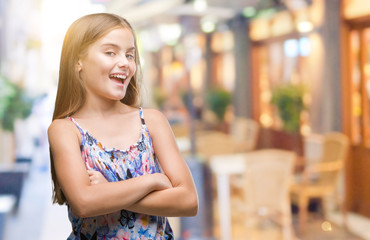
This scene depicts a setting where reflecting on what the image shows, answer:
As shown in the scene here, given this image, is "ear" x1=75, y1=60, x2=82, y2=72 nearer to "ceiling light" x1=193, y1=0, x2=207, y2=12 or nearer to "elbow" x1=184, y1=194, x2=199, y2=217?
"elbow" x1=184, y1=194, x2=199, y2=217

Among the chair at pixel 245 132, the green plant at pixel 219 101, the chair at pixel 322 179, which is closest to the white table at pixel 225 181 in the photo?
the chair at pixel 245 132

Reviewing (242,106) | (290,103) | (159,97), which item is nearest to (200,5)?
(159,97)

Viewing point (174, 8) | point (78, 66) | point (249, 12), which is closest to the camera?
point (78, 66)

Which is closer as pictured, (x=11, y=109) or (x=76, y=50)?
(x=76, y=50)

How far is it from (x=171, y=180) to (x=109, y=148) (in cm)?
17

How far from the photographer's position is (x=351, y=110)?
542 cm

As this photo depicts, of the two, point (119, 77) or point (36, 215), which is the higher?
point (119, 77)

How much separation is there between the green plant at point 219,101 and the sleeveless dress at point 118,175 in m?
3.87

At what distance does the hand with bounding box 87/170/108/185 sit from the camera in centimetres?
118

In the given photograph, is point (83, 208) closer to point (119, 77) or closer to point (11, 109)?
point (119, 77)

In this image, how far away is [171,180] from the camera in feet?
4.17

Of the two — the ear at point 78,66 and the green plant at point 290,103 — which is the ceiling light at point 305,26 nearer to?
the green plant at point 290,103

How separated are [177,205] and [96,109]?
0.96 feet

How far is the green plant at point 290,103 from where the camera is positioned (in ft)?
17.3
